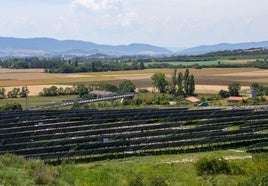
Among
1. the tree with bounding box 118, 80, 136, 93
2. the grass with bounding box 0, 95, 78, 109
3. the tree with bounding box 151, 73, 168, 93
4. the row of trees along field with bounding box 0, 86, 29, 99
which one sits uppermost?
the tree with bounding box 151, 73, 168, 93

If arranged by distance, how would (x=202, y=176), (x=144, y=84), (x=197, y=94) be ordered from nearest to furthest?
(x=202, y=176), (x=197, y=94), (x=144, y=84)

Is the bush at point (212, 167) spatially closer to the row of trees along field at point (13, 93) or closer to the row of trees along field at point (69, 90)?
the row of trees along field at point (69, 90)

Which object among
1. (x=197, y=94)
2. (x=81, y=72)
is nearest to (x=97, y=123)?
(x=197, y=94)

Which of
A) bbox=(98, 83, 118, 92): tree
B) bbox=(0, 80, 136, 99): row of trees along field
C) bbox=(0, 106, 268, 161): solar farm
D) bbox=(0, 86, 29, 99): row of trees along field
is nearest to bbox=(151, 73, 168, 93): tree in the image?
bbox=(0, 80, 136, 99): row of trees along field

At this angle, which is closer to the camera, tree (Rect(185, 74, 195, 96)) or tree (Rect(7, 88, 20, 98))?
tree (Rect(185, 74, 195, 96))

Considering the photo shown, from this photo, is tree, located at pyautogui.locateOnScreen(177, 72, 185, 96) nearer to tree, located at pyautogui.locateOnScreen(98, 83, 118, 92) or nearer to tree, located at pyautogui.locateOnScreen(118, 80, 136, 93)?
tree, located at pyautogui.locateOnScreen(118, 80, 136, 93)

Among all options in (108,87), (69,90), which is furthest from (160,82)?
(69,90)

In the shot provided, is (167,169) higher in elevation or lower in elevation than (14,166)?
lower

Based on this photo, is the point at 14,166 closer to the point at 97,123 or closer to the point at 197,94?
the point at 97,123
